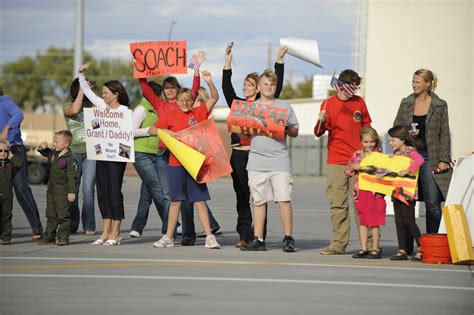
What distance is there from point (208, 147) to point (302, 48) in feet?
5.20

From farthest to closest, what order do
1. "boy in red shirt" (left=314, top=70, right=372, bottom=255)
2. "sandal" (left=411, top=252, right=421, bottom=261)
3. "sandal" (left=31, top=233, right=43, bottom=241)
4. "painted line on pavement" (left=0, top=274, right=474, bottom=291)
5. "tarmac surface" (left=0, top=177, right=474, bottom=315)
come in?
"sandal" (left=31, top=233, right=43, bottom=241)
"boy in red shirt" (left=314, top=70, right=372, bottom=255)
"sandal" (left=411, top=252, right=421, bottom=261)
"painted line on pavement" (left=0, top=274, right=474, bottom=291)
"tarmac surface" (left=0, top=177, right=474, bottom=315)

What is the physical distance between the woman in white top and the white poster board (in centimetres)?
377

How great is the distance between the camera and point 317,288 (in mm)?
9906

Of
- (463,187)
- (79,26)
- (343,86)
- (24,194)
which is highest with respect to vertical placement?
(79,26)

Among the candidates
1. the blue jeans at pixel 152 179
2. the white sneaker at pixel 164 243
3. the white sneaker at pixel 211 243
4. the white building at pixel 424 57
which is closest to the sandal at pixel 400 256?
the white sneaker at pixel 211 243

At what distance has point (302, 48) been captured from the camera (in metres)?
13.4

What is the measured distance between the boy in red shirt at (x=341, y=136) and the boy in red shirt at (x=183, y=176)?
4.67ft

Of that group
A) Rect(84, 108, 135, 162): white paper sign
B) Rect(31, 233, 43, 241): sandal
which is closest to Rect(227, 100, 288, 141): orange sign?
Rect(84, 108, 135, 162): white paper sign

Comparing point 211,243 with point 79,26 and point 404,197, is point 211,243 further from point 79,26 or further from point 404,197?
point 79,26

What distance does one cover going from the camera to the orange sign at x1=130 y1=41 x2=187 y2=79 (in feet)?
46.1

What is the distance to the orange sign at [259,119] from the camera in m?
12.9

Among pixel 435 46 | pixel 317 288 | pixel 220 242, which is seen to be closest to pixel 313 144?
pixel 435 46

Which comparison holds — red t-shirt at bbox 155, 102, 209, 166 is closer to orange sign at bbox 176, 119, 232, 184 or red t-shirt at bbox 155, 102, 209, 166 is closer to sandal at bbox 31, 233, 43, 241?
orange sign at bbox 176, 119, 232, 184

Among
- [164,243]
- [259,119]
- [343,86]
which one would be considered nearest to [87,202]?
[164,243]
